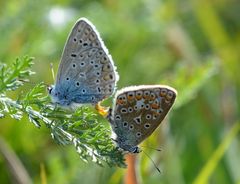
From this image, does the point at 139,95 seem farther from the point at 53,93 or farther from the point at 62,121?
the point at 62,121

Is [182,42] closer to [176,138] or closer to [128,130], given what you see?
[176,138]

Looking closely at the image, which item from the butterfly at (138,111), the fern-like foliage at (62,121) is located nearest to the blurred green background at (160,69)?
the butterfly at (138,111)

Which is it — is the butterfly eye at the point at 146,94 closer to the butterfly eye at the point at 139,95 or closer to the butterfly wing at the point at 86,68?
the butterfly eye at the point at 139,95

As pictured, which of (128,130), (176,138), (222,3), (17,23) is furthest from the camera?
(222,3)

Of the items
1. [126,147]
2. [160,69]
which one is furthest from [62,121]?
[160,69]

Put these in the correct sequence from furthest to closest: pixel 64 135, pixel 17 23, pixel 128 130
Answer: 1. pixel 17 23
2. pixel 128 130
3. pixel 64 135

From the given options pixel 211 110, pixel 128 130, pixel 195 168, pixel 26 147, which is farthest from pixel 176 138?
pixel 128 130

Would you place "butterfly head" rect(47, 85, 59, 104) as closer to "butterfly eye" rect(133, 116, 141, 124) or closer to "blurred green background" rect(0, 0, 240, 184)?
"butterfly eye" rect(133, 116, 141, 124)

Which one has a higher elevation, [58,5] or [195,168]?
[58,5]
